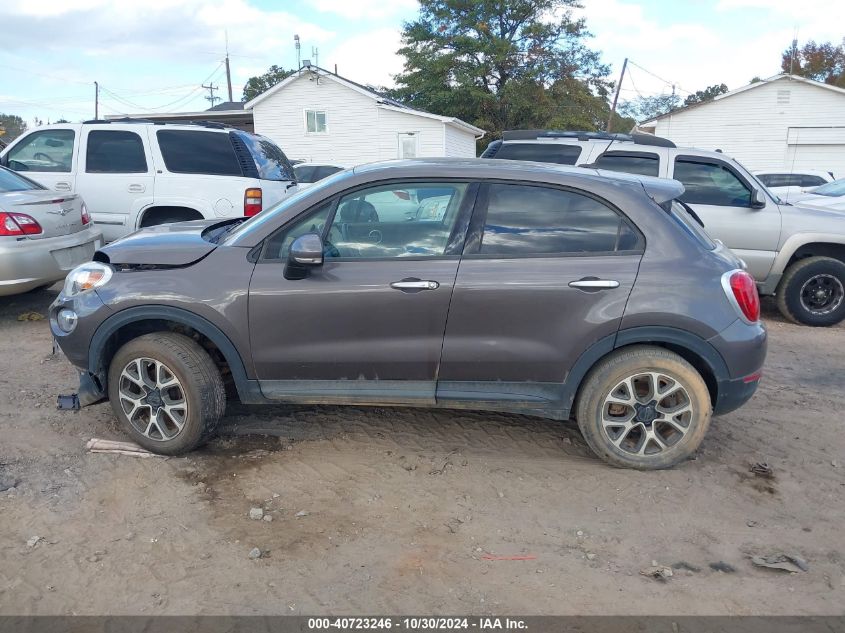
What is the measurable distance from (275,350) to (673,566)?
93.4 inches

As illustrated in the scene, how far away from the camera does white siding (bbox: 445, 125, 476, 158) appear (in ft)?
93.1

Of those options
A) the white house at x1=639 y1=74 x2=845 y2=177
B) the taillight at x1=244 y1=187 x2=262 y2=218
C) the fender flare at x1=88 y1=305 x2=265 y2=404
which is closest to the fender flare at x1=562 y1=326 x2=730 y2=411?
the fender flare at x1=88 y1=305 x2=265 y2=404

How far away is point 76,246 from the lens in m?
6.96

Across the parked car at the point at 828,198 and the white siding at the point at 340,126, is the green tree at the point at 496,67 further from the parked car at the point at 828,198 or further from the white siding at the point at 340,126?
the parked car at the point at 828,198

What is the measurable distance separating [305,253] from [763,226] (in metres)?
5.77

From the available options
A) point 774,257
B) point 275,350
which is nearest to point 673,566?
point 275,350

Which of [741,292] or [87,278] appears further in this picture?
[87,278]

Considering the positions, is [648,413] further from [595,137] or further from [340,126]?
[340,126]

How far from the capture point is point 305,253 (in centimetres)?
364

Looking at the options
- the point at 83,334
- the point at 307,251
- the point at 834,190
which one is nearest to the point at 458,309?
the point at 307,251

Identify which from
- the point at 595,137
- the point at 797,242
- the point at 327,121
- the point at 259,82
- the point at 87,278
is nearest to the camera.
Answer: the point at 87,278

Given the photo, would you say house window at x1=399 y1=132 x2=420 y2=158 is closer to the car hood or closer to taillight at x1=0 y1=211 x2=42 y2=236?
taillight at x1=0 y1=211 x2=42 y2=236

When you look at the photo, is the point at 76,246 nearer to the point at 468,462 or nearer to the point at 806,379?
the point at 468,462

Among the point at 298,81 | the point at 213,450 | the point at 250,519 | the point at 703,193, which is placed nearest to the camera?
the point at 250,519
